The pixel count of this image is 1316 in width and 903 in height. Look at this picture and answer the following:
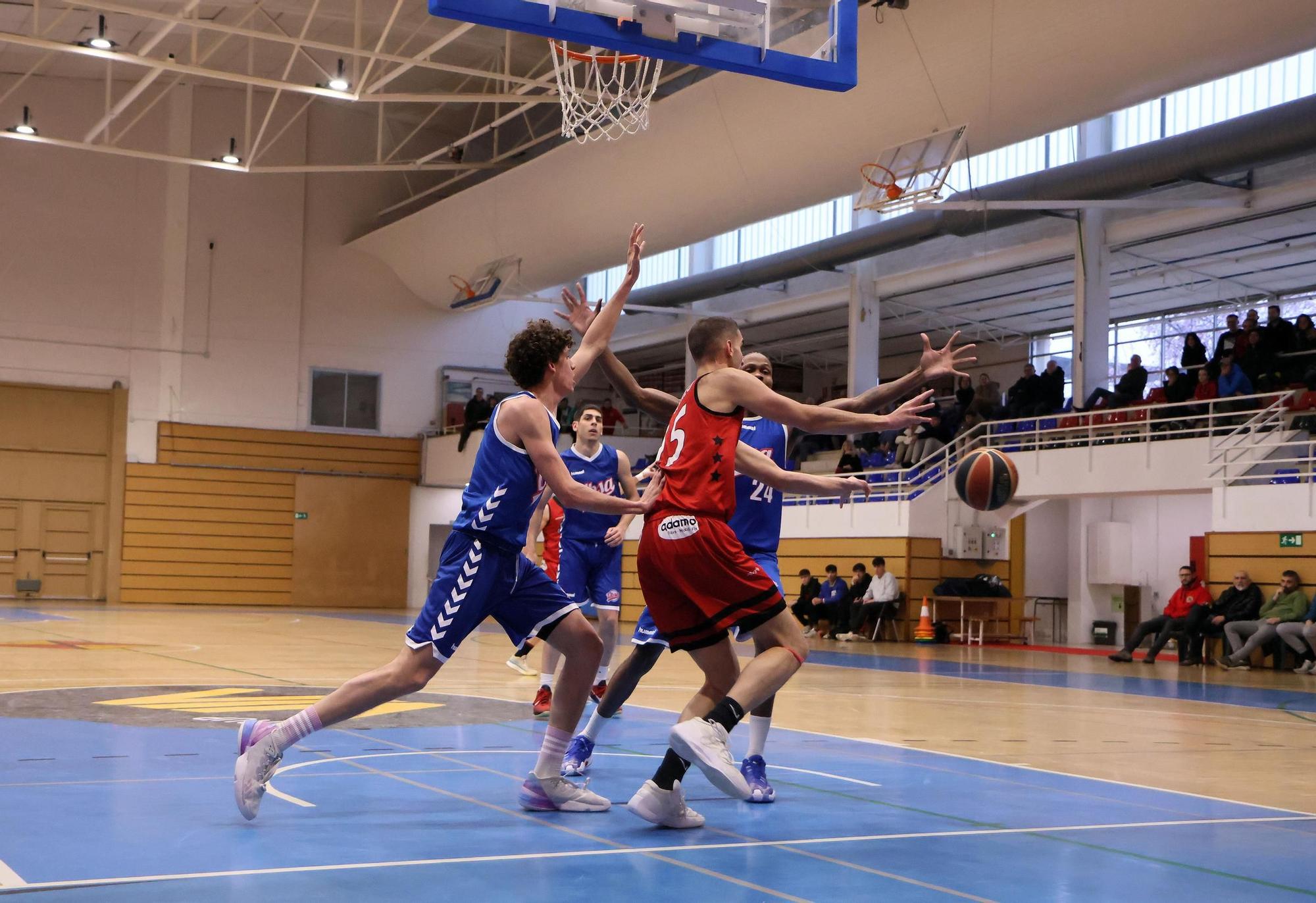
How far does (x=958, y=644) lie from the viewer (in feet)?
71.8

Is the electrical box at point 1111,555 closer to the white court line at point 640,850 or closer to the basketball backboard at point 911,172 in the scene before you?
the basketball backboard at point 911,172

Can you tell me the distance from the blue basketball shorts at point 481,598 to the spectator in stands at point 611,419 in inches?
1089

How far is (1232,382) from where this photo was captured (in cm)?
2002

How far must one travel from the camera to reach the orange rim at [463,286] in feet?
99.3

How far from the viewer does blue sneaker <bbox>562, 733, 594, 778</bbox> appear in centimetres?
595

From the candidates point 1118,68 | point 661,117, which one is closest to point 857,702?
point 1118,68

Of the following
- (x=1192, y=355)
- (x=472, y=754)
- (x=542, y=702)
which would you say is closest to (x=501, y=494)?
(x=472, y=754)

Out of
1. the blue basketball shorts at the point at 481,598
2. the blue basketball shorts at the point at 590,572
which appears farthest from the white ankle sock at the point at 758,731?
the blue basketball shorts at the point at 590,572

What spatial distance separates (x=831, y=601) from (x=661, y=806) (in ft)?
60.4

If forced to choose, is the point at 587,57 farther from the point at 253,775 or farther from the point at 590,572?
the point at 253,775

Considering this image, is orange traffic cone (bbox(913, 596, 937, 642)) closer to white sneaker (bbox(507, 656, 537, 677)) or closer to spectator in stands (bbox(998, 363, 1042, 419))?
spectator in stands (bbox(998, 363, 1042, 419))

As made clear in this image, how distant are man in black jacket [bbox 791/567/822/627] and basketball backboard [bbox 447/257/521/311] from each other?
963cm

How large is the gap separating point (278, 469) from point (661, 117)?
49.0ft

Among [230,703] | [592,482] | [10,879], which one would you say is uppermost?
[592,482]
